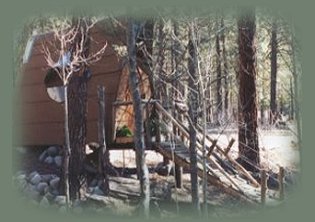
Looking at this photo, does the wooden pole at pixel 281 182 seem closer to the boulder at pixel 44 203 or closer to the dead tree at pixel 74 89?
the dead tree at pixel 74 89

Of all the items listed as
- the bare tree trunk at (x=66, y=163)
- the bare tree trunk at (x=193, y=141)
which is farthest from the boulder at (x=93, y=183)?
the bare tree trunk at (x=193, y=141)

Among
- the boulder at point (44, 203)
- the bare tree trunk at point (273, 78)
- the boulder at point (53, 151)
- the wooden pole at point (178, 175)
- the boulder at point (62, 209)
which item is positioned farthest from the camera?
the boulder at point (53, 151)

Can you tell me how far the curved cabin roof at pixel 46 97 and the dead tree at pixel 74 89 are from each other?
551 millimetres

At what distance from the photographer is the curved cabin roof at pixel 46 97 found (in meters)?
8.96

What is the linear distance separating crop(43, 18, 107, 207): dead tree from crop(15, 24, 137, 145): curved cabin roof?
55 cm

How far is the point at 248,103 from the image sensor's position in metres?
9.13

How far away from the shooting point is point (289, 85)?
8.08 m

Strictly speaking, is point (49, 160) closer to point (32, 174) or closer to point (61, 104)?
point (32, 174)

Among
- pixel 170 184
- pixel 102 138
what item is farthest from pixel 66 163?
pixel 170 184

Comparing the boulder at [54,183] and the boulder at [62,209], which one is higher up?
the boulder at [54,183]

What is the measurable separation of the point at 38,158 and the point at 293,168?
171 inches

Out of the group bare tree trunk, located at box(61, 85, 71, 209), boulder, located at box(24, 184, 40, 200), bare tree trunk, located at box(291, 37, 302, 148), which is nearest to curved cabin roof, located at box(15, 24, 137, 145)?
bare tree trunk, located at box(61, 85, 71, 209)

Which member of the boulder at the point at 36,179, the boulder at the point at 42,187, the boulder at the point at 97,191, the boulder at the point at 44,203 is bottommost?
the boulder at the point at 44,203

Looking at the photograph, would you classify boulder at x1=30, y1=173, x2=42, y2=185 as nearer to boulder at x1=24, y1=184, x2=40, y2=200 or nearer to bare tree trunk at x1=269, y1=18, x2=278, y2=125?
boulder at x1=24, y1=184, x2=40, y2=200
